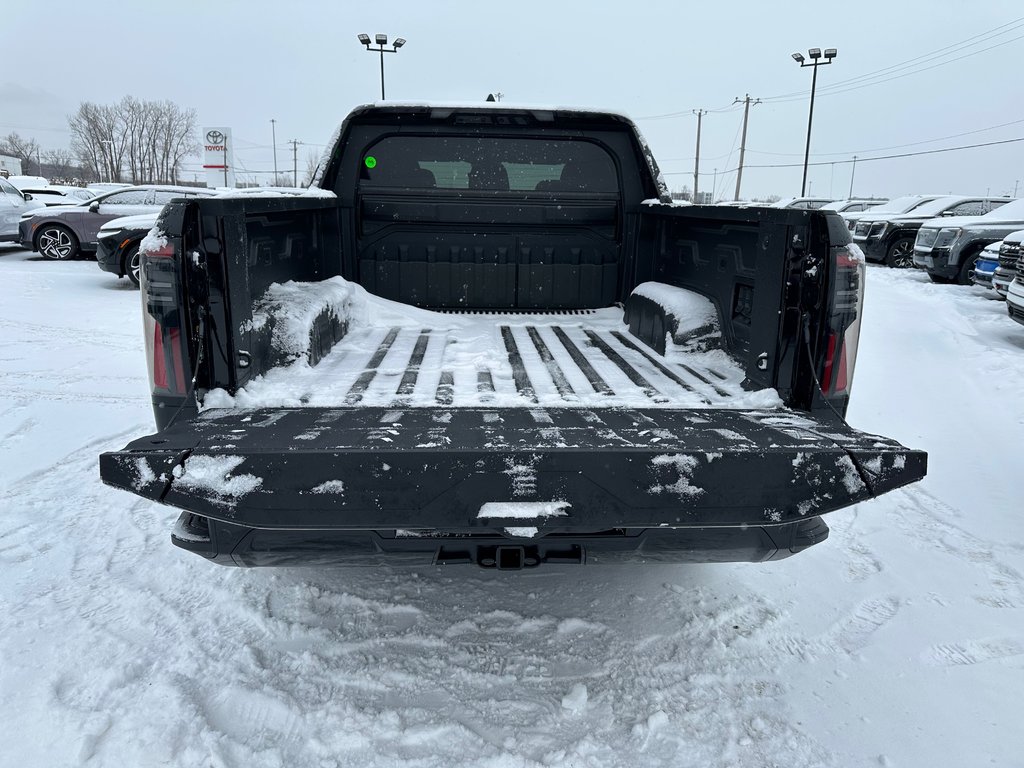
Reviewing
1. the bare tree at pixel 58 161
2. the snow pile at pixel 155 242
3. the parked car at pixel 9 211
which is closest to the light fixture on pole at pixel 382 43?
the parked car at pixel 9 211

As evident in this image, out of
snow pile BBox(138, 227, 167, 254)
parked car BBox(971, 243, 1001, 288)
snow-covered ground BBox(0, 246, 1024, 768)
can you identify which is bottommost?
snow-covered ground BBox(0, 246, 1024, 768)

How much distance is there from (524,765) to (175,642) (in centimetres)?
143

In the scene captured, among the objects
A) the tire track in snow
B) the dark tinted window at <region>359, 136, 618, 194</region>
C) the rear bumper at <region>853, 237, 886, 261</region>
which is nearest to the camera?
the tire track in snow

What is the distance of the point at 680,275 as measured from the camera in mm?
4059

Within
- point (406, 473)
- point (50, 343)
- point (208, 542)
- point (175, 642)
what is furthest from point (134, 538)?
point (50, 343)

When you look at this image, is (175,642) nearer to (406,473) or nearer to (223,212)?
(406,473)

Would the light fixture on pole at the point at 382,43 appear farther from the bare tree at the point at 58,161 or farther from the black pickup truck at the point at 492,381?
the bare tree at the point at 58,161

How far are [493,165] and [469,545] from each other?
2845 millimetres

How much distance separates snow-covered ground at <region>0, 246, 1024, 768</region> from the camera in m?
2.26

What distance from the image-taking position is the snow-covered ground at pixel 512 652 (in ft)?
7.41

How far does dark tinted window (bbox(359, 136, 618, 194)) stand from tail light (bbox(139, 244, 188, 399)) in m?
2.21

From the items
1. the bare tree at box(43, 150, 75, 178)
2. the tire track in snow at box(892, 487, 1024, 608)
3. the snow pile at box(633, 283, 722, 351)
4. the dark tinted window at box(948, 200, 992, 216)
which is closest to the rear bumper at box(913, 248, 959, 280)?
the dark tinted window at box(948, 200, 992, 216)

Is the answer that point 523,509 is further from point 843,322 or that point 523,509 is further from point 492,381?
point 843,322

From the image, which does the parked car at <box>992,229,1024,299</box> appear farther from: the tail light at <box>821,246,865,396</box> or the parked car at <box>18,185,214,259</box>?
the parked car at <box>18,185,214,259</box>
